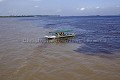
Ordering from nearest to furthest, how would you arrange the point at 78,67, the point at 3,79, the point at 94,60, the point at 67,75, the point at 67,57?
the point at 3,79 → the point at 67,75 → the point at 78,67 → the point at 94,60 → the point at 67,57

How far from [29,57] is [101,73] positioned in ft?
24.4

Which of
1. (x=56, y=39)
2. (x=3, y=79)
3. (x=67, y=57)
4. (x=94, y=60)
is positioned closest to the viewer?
(x=3, y=79)

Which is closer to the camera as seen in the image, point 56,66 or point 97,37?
point 56,66

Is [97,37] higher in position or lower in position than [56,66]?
higher

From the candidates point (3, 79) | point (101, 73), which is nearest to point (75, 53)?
point (101, 73)

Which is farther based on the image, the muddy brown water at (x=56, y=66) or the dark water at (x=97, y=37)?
the dark water at (x=97, y=37)

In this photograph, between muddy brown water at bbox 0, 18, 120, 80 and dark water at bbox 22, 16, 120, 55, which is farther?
dark water at bbox 22, 16, 120, 55

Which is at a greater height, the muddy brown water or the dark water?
the dark water

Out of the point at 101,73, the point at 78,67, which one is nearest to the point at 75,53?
the point at 78,67

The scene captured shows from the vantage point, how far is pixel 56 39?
26578mm

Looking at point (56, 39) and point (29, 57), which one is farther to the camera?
A: point (56, 39)

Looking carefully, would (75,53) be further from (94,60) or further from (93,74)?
(93,74)

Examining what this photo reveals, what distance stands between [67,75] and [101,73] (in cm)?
247

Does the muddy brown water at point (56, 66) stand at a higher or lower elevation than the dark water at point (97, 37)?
lower
